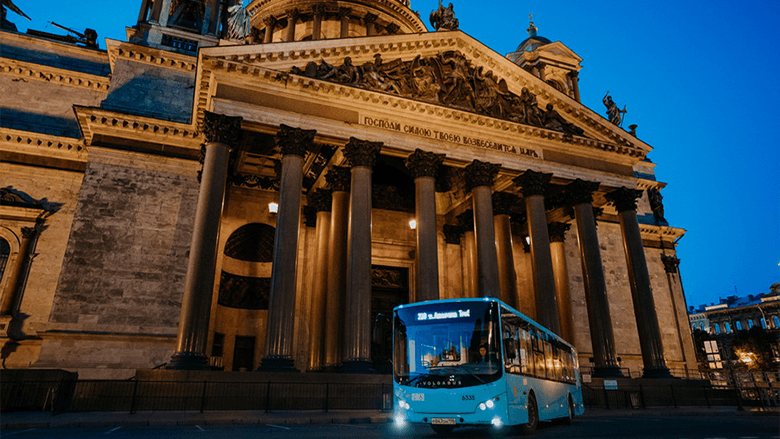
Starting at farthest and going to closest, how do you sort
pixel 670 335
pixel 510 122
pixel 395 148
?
pixel 670 335 < pixel 510 122 < pixel 395 148

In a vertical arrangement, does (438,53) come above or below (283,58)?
above

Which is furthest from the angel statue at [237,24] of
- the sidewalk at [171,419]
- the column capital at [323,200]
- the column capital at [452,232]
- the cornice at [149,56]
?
the sidewalk at [171,419]

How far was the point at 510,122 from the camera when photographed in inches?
813

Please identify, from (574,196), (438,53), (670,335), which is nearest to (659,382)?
(574,196)

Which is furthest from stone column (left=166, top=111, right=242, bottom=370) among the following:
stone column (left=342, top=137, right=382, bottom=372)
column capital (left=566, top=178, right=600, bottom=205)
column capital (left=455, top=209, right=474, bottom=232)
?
column capital (left=566, top=178, right=600, bottom=205)

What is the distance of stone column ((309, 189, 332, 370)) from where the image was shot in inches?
768

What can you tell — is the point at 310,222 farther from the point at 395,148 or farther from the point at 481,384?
the point at 481,384

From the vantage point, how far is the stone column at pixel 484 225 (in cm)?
1820

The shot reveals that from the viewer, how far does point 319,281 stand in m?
20.3

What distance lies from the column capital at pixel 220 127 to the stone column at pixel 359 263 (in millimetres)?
4069

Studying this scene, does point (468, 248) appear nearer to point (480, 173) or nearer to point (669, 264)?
point (480, 173)

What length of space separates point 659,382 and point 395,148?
13866 millimetres

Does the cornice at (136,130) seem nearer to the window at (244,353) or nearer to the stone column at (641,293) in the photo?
the window at (244,353)

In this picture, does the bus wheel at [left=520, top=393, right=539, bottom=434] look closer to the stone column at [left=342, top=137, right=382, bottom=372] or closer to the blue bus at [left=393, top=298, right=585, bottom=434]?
the blue bus at [left=393, top=298, right=585, bottom=434]
